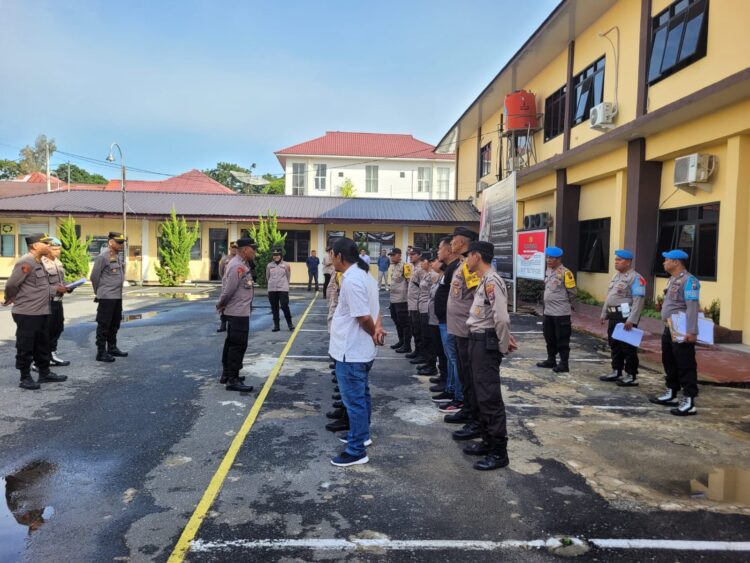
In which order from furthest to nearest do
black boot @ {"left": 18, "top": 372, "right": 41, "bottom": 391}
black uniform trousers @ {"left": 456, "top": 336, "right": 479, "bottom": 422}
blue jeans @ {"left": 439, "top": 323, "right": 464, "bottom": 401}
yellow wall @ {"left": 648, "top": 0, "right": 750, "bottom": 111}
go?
yellow wall @ {"left": 648, "top": 0, "right": 750, "bottom": 111} < black boot @ {"left": 18, "top": 372, "right": 41, "bottom": 391} < blue jeans @ {"left": 439, "top": 323, "right": 464, "bottom": 401} < black uniform trousers @ {"left": 456, "top": 336, "right": 479, "bottom": 422}

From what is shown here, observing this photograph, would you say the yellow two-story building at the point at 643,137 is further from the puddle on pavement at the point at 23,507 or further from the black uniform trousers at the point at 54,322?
the black uniform trousers at the point at 54,322

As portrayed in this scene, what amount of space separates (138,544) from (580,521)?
9.22ft

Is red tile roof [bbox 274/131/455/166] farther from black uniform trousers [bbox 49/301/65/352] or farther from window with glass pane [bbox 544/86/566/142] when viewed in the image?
black uniform trousers [bbox 49/301/65/352]

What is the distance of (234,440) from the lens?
4.87m

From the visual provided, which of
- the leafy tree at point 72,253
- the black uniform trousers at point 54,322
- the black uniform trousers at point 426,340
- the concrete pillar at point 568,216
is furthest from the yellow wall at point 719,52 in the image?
the leafy tree at point 72,253

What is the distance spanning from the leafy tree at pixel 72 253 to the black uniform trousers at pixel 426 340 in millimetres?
20444

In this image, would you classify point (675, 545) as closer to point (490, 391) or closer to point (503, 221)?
point (490, 391)

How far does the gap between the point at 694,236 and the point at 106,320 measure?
11.4 meters

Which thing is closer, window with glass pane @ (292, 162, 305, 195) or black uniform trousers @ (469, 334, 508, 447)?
black uniform trousers @ (469, 334, 508, 447)

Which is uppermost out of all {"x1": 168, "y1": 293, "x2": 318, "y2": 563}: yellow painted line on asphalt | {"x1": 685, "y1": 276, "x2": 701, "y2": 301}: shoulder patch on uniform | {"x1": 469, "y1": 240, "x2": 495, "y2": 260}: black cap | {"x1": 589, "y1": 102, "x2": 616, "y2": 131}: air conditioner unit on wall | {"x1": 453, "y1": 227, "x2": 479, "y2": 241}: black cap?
{"x1": 589, "y1": 102, "x2": 616, "y2": 131}: air conditioner unit on wall

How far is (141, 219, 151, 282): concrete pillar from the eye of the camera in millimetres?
25797

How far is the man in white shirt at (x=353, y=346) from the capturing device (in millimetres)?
4340

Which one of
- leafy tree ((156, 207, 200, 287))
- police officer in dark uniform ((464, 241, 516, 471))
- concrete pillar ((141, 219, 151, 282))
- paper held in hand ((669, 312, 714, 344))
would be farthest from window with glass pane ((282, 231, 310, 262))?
police officer in dark uniform ((464, 241, 516, 471))

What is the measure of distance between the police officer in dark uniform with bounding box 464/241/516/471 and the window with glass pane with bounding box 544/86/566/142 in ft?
44.1
